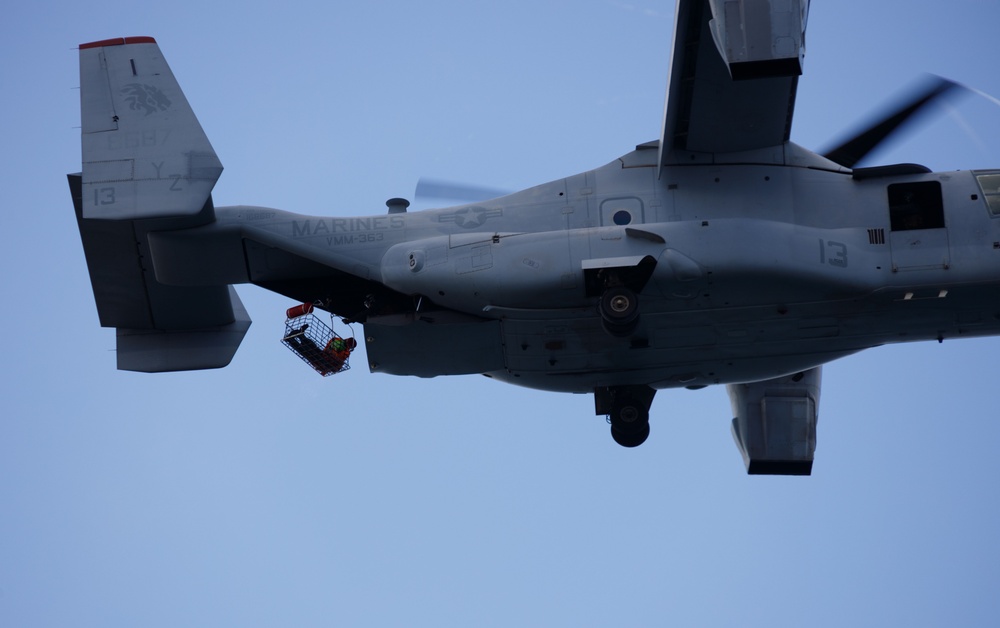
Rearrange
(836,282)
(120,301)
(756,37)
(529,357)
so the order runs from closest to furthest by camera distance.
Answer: (756,37), (836,282), (529,357), (120,301)

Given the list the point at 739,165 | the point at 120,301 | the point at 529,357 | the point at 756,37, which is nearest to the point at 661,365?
the point at 529,357

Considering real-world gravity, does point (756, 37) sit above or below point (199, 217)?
above

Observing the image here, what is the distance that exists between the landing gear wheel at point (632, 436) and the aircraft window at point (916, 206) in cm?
537

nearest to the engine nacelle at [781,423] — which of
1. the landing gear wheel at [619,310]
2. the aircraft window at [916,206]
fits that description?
the aircraft window at [916,206]

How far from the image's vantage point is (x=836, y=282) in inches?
779

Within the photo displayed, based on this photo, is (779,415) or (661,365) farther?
(779,415)

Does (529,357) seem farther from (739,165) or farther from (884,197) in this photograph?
(884,197)

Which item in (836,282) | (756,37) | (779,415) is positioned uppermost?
(756,37)

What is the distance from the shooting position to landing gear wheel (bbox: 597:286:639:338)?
1938cm

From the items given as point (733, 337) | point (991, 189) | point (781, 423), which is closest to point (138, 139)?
point (733, 337)

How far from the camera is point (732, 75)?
59.8 feet

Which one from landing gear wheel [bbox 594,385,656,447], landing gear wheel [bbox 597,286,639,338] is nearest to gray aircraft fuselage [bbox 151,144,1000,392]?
landing gear wheel [bbox 594,385,656,447]

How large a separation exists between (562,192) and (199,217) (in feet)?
19.4

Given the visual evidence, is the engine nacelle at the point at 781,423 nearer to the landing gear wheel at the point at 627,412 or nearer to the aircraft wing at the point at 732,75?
the landing gear wheel at the point at 627,412
